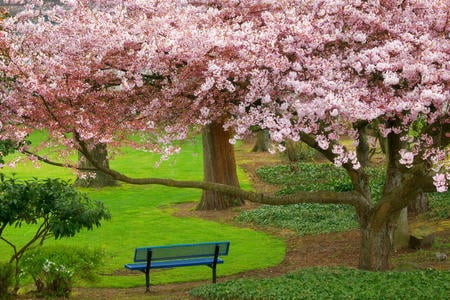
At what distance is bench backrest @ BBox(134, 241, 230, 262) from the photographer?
510 inches

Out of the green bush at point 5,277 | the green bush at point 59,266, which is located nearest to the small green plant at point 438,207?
the green bush at point 59,266

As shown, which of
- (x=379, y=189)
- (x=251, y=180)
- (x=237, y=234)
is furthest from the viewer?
(x=251, y=180)

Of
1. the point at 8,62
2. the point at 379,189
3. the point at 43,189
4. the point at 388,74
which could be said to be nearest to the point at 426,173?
the point at 388,74

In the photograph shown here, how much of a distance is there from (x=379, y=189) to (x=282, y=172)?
8.48 m

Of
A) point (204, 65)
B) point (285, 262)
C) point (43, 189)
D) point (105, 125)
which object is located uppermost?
point (204, 65)

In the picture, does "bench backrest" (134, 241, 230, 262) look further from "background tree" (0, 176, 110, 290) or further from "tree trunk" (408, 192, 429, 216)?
"tree trunk" (408, 192, 429, 216)

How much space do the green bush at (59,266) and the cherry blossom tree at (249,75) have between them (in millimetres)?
1508

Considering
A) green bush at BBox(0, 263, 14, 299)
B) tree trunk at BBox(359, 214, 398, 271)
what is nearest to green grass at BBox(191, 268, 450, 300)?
tree trunk at BBox(359, 214, 398, 271)

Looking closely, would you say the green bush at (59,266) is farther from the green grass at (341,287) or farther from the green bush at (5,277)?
the green grass at (341,287)

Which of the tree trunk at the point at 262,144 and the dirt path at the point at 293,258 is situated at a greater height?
the tree trunk at the point at 262,144

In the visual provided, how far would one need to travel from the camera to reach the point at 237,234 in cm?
2002

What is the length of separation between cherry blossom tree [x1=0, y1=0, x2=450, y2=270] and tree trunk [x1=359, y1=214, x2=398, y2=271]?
300mm

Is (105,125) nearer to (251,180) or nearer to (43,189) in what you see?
(43,189)

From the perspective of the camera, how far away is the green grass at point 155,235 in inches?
602
